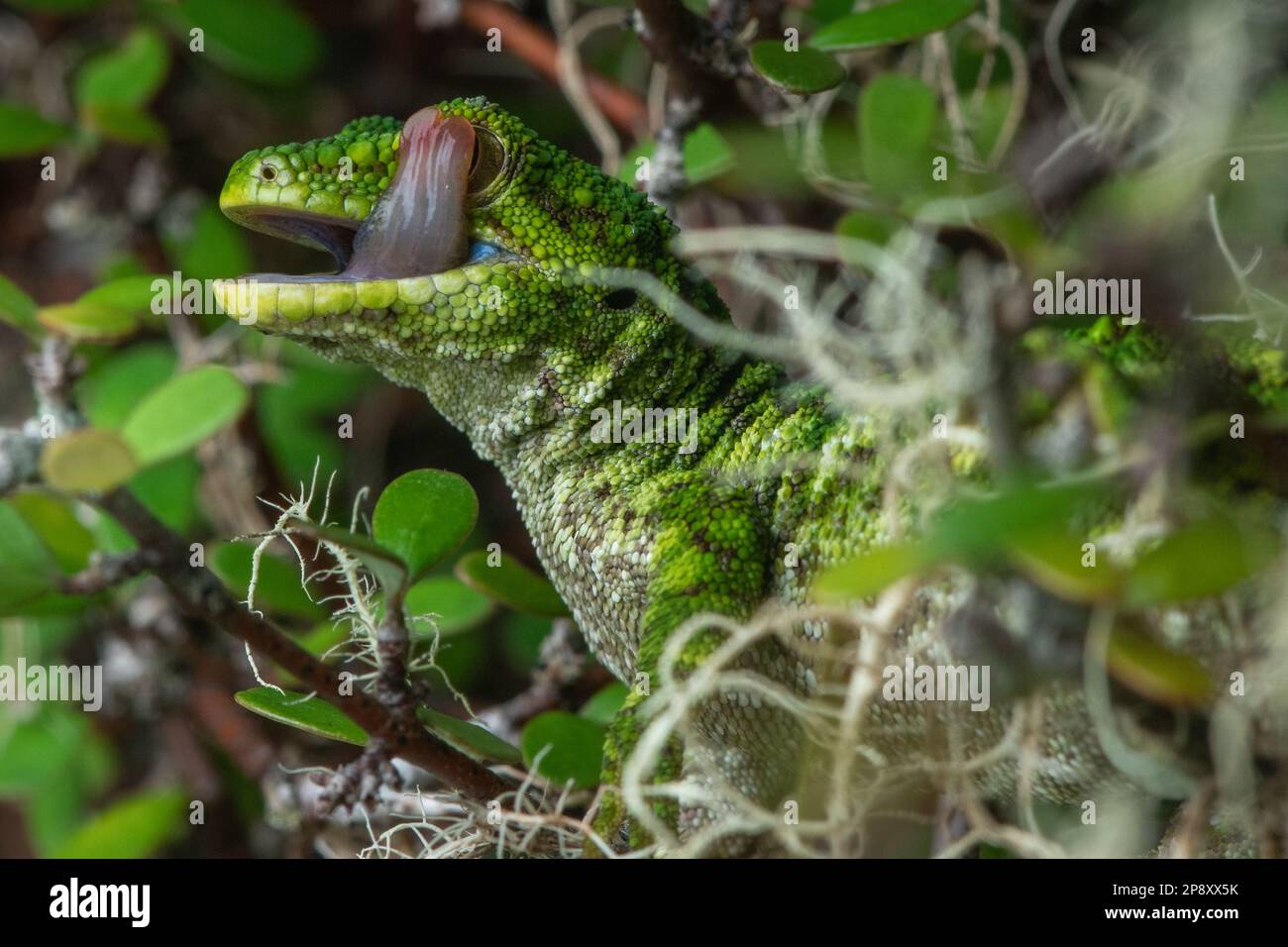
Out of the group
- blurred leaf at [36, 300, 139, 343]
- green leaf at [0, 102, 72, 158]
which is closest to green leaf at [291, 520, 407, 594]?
blurred leaf at [36, 300, 139, 343]

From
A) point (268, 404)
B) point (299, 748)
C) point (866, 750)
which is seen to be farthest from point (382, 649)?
point (268, 404)

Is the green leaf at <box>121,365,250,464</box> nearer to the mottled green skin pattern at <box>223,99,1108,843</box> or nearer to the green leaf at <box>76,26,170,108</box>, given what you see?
the mottled green skin pattern at <box>223,99,1108,843</box>

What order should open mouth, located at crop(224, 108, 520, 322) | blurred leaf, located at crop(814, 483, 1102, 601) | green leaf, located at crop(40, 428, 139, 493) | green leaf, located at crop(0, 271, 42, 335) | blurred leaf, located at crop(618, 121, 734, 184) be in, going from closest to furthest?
blurred leaf, located at crop(814, 483, 1102, 601) < green leaf, located at crop(40, 428, 139, 493) < open mouth, located at crop(224, 108, 520, 322) < green leaf, located at crop(0, 271, 42, 335) < blurred leaf, located at crop(618, 121, 734, 184)

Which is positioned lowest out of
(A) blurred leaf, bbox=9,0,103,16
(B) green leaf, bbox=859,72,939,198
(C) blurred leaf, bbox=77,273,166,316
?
(C) blurred leaf, bbox=77,273,166,316

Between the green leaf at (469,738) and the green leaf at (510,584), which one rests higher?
the green leaf at (510,584)

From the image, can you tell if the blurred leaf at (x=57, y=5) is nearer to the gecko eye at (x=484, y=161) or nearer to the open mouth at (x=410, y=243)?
the open mouth at (x=410, y=243)

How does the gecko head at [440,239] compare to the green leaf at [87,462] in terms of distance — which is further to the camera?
the gecko head at [440,239]

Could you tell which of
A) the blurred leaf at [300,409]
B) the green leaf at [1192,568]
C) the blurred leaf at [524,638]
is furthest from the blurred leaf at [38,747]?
the green leaf at [1192,568]
